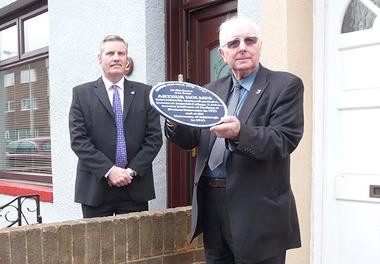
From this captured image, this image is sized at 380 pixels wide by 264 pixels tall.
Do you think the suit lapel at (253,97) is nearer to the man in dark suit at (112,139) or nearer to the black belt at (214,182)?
the black belt at (214,182)

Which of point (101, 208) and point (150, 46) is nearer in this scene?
point (101, 208)

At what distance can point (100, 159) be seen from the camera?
10.0 feet

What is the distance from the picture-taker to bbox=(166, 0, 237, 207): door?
4062mm

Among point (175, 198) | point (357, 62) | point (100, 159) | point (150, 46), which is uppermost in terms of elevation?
point (150, 46)

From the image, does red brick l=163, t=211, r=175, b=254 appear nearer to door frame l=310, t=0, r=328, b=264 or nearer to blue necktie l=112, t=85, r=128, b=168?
blue necktie l=112, t=85, r=128, b=168

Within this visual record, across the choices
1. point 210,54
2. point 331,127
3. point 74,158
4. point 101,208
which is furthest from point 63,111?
point 331,127

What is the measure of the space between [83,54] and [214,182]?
10.7ft

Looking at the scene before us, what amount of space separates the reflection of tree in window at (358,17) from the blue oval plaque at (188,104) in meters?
1.26

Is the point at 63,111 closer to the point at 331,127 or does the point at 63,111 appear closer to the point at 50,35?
the point at 50,35

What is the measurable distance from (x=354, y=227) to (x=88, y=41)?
3254 millimetres

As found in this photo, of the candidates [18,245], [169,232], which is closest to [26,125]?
[169,232]

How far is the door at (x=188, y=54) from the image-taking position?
406 cm

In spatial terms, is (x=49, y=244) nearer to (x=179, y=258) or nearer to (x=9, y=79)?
(x=179, y=258)

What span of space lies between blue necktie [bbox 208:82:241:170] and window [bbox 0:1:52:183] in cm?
439
